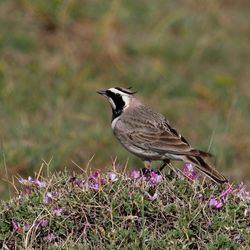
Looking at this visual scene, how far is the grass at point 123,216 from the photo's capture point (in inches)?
217

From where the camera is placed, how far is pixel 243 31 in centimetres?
1602

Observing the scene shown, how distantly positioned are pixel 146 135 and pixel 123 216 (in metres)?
2.21

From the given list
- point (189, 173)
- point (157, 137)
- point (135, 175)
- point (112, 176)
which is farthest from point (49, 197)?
point (157, 137)

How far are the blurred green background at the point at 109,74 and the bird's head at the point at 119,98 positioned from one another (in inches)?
87.9

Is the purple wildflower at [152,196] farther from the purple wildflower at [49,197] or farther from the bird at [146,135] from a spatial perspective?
the bird at [146,135]

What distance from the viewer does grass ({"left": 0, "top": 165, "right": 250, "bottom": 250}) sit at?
217 inches

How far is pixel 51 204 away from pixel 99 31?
8774 millimetres

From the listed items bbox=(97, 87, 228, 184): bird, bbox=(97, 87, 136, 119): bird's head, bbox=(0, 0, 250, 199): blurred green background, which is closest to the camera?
bbox=(97, 87, 228, 184): bird

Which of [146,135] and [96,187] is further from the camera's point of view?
[146,135]

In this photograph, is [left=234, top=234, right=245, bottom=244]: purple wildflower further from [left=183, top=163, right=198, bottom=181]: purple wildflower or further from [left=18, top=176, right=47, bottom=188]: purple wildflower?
[left=18, top=176, right=47, bottom=188]: purple wildflower

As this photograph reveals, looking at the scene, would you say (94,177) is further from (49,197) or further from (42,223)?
(42,223)

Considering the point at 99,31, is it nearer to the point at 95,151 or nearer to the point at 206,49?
the point at 206,49

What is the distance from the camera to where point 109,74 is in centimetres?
1360

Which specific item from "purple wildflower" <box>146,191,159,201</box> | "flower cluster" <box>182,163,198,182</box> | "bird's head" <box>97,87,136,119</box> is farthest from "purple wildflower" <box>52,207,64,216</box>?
"bird's head" <box>97,87,136,119</box>
